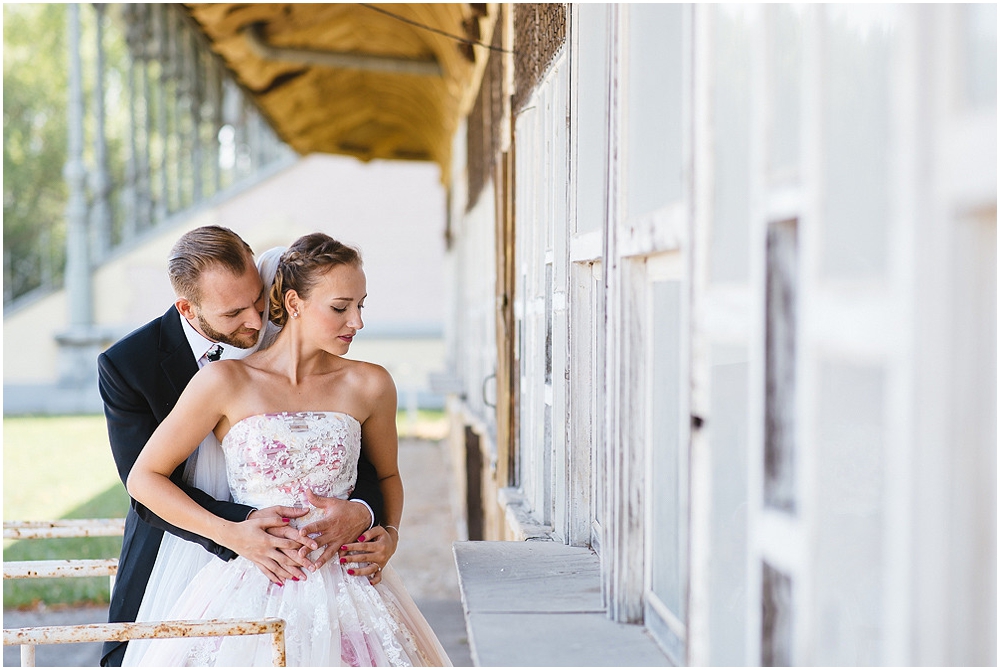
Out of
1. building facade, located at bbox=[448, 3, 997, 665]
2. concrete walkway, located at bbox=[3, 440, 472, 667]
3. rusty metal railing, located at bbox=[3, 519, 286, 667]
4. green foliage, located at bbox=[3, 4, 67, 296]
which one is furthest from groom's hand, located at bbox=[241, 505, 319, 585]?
green foliage, located at bbox=[3, 4, 67, 296]

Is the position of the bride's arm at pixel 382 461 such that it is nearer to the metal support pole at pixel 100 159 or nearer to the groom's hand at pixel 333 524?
the groom's hand at pixel 333 524

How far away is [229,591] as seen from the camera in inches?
102

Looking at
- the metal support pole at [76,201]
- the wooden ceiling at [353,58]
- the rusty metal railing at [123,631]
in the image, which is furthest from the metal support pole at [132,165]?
the rusty metal railing at [123,631]

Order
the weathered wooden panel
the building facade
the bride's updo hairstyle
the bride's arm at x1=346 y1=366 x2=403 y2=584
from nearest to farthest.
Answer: the building facade
the weathered wooden panel
the bride's updo hairstyle
the bride's arm at x1=346 y1=366 x2=403 y2=584

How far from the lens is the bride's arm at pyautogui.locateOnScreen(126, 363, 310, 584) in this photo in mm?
2551

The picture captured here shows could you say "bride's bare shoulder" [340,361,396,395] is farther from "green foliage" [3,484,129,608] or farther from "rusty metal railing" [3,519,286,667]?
"green foliage" [3,484,129,608]

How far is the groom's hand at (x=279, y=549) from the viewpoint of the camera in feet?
8.38

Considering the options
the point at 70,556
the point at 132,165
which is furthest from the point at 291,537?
the point at 132,165

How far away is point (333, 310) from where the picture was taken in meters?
2.61

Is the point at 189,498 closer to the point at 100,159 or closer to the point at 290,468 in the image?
the point at 290,468

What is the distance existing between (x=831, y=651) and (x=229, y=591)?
6.22 feet

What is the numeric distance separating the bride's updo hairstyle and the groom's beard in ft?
0.52

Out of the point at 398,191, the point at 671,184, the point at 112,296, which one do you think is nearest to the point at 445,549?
the point at 671,184

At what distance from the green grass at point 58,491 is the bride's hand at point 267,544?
165 inches
